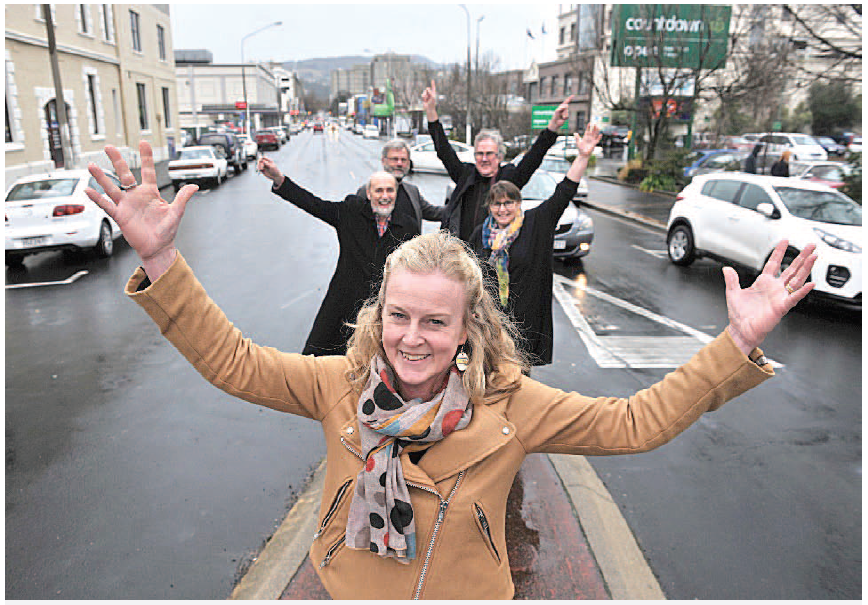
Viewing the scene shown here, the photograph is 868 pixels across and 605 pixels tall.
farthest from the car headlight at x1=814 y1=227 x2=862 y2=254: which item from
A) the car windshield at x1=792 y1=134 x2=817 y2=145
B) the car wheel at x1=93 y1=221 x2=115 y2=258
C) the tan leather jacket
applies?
the car windshield at x1=792 y1=134 x2=817 y2=145

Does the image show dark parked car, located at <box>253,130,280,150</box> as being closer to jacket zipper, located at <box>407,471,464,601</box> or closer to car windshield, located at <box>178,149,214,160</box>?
car windshield, located at <box>178,149,214,160</box>

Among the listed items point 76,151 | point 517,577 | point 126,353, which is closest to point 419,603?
point 517,577

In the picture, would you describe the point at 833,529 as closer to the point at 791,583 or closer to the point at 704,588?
the point at 791,583

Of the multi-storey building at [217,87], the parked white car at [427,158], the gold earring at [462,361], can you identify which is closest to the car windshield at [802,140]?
the parked white car at [427,158]

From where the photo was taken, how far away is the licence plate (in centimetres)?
1088

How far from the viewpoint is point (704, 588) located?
338 centimetres

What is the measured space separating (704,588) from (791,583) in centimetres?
48

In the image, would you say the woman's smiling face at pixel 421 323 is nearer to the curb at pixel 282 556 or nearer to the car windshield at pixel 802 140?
the curb at pixel 282 556

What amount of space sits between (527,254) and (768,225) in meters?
7.22

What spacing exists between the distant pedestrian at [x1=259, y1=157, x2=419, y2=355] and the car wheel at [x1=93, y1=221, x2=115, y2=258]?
890cm

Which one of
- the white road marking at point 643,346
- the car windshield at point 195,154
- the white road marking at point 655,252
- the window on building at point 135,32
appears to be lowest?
the white road marking at point 655,252

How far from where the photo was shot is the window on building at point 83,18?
27.7 meters

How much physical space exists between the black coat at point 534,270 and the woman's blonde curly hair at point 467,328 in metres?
2.02

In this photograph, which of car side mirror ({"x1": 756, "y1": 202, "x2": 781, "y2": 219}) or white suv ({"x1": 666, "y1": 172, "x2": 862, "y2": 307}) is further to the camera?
car side mirror ({"x1": 756, "y1": 202, "x2": 781, "y2": 219})
